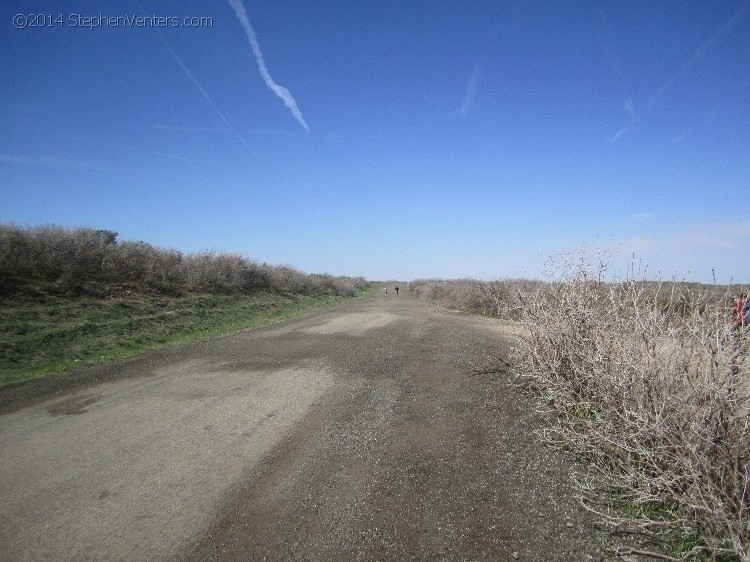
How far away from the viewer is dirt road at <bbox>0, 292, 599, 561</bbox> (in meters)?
3.44

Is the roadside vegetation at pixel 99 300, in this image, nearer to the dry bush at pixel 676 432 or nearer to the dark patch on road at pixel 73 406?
the dark patch on road at pixel 73 406

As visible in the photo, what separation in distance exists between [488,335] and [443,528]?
1025cm

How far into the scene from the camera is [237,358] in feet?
33.0

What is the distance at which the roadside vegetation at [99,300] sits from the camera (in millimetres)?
10320

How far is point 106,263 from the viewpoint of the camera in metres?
18.9

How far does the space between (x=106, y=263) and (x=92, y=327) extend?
331 inches

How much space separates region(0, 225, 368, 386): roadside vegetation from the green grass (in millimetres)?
23

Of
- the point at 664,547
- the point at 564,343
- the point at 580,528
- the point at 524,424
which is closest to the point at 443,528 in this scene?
the point at 580,528

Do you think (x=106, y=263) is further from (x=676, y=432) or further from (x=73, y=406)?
(x=676, y=432)

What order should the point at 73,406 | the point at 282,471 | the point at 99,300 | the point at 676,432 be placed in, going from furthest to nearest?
the point at 99,300 → the point at 73,406 → the point at 282,471 → the point at 676,432

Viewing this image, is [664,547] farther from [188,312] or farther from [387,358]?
[188,312]

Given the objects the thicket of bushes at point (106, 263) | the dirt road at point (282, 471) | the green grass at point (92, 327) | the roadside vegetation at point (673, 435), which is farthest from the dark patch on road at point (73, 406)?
the thicket of bushes at point (106, 263)

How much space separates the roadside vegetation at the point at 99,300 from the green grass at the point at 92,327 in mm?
23

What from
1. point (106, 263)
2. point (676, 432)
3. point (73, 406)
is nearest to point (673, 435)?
point (676, 432)
